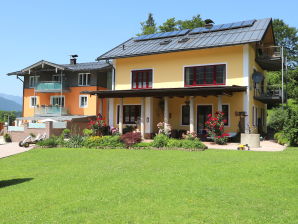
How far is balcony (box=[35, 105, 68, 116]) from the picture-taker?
99.1 ft

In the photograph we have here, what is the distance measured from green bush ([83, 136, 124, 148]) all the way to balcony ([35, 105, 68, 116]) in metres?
13.7

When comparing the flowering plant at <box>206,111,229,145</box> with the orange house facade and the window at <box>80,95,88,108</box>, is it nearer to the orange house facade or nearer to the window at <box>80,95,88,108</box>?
the orange house facade

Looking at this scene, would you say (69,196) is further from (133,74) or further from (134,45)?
(134,45)

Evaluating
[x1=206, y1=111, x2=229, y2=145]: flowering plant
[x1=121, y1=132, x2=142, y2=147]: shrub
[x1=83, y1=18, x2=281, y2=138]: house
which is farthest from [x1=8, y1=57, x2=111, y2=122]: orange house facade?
[x1=206, y1=111, x2=229, y2=145]: flowering plant

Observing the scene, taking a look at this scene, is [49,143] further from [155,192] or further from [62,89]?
[62,89]

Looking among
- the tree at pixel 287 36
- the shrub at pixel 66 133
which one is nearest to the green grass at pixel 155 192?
the shrub at pixel 66 133

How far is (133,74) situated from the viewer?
78.0 feet

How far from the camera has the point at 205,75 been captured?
21.1m

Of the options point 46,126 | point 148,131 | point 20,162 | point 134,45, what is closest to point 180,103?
point 148,131

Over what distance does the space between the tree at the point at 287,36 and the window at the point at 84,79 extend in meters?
29.7

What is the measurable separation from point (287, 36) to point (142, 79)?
31505 mm

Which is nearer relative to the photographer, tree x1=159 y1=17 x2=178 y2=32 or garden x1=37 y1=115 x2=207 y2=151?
garden x1=37 y1=115 x2=207 y2=151

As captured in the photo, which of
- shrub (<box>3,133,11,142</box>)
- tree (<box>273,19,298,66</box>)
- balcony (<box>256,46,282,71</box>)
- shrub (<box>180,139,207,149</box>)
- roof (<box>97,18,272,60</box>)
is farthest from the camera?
tree (<box>273,19,298,66</box>)

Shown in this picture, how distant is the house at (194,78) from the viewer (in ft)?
64.2
